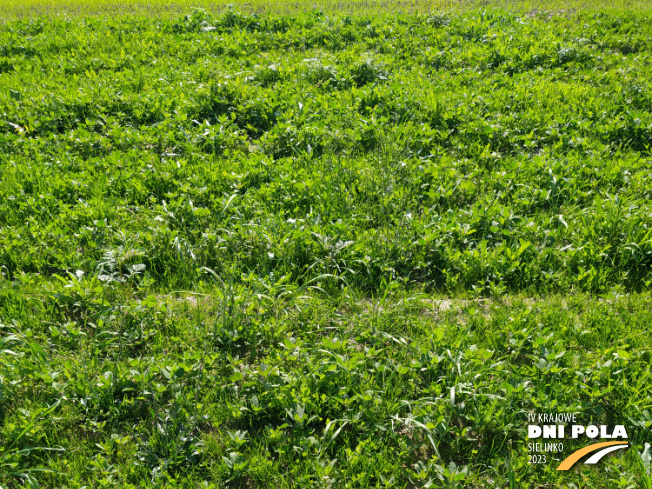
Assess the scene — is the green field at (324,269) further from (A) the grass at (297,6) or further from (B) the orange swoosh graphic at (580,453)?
(A) the grass at (297,6)

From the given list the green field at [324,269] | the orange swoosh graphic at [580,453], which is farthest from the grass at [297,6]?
the orange swoosh graphic at [580,453]

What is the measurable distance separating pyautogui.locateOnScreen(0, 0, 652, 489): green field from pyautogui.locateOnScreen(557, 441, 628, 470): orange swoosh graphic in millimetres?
42

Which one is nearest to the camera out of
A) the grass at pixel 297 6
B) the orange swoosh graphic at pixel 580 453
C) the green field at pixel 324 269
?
the orange swoosh graphic at pixel 580 453

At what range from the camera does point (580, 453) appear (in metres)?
2.88

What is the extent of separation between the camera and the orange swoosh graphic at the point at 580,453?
2.83 m

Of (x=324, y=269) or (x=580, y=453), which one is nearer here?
(x=580, y=453)

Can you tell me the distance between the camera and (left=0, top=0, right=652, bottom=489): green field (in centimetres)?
294

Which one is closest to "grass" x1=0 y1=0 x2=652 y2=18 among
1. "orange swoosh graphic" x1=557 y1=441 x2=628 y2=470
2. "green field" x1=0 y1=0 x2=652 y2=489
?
"green field" x1=0 y1=0 x2=652 y2=489

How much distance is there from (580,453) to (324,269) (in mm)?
2211

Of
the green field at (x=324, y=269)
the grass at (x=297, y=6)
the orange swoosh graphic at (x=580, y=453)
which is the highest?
the grass at (x=297, y=6)

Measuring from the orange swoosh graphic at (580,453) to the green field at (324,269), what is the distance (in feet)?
0.14

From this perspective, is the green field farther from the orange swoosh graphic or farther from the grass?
the grass

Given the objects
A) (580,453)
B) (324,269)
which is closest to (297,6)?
(324,269)

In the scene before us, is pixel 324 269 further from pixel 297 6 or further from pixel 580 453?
pixel 297 6
